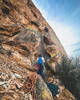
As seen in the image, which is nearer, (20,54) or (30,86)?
(30,86)

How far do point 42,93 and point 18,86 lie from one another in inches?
54.5

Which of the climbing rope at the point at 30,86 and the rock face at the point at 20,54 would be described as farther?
the climbing rope at the point at 30,86

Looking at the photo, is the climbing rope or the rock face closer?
the rock face

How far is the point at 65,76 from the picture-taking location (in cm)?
782

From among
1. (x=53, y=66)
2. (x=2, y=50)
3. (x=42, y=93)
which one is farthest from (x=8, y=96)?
(x=53, y=66)

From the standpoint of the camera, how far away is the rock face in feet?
12.5

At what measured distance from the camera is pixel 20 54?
23.0ft

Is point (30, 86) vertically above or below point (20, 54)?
below

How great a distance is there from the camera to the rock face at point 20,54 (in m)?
3.81

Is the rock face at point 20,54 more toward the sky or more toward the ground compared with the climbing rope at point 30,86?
more toward the sky

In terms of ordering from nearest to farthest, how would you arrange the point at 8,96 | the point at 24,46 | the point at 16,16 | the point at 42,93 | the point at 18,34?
the point at 8,96 < the point at 42,93 < the point at 24,46 < the point at 18,34 < the point at 16,16

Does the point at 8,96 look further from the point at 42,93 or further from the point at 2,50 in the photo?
the point at 2,50

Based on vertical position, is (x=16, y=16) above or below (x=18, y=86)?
above

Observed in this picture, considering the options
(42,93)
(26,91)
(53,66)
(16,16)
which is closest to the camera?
(26,91)
